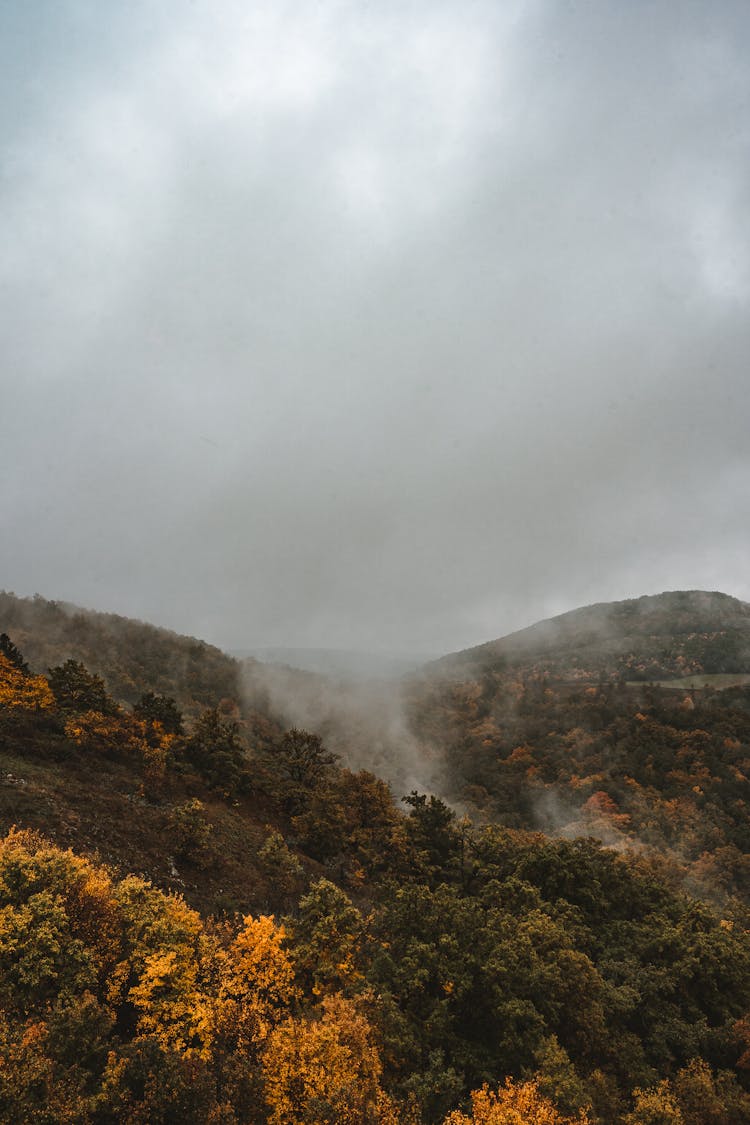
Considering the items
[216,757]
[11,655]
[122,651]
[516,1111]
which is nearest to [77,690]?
[216,757]

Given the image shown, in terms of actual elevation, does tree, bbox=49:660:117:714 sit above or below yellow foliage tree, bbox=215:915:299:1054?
above

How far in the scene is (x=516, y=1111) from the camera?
18609mm

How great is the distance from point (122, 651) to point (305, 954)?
400ft

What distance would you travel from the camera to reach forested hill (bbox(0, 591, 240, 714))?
112 meters

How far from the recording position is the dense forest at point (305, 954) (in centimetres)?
1784

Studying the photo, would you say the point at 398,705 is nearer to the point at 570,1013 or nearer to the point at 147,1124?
the point at 570,1013

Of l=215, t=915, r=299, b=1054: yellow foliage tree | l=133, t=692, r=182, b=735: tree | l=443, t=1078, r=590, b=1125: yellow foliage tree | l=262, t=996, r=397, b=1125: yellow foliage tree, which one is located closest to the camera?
l=262, t=996, r=397, b=1125: yellow foliage tree

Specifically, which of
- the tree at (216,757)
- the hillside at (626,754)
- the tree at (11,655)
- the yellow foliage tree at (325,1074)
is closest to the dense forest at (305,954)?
the yellow foliage tree at (325,1074)

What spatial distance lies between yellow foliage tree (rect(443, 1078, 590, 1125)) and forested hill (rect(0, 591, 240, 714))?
98761 mm

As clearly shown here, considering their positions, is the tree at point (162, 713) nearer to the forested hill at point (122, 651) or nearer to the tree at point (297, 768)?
the tree at point (297, 768)

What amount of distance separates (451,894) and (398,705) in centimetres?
14807

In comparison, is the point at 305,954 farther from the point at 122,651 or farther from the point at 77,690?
the point at 122,651

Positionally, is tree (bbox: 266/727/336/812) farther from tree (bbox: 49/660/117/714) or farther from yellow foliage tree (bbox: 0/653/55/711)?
yellow foliage tree (bbox: 0/653/55/711)

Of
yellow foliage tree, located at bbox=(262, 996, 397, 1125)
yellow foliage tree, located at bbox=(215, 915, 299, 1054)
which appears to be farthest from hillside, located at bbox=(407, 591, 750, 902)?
yellow foliage tree, located at bbox=(262, 996, 397, 1125)
